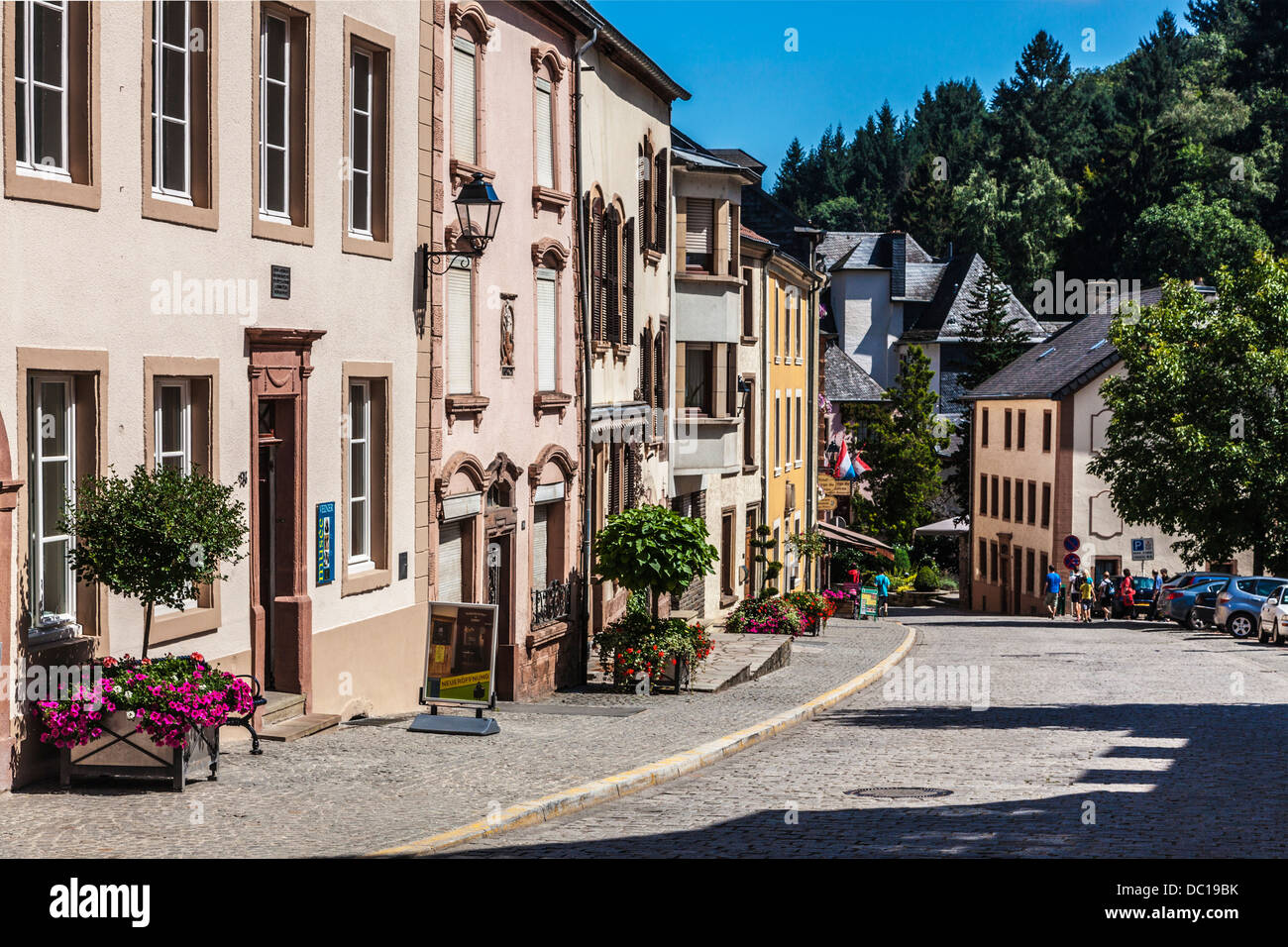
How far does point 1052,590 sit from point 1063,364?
11955mm

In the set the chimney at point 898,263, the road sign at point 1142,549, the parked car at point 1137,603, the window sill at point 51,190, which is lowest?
the parked car at point 1137,603

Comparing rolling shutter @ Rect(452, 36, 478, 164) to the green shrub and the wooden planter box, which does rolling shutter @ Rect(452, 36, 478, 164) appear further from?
the green shrub

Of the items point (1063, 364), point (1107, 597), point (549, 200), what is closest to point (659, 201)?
point (549, 200)

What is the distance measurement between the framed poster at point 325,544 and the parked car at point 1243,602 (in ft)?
Answer: 105

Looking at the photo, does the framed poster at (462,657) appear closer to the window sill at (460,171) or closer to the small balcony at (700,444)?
the window sill at (460,171)

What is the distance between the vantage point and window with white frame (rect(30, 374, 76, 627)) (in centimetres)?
1155

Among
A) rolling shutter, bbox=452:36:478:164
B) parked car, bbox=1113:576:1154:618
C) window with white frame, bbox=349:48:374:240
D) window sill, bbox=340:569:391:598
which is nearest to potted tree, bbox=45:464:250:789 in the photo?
window sill, bbox=340:569:391:598

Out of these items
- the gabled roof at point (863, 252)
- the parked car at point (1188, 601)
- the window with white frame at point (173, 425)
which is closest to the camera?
the window with white frame at point (173, 425)

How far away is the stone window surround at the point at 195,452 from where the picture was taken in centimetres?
→ 1264

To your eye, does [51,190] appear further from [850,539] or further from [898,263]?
[898,263]

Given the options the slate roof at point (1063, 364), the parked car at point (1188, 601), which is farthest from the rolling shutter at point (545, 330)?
the slate roof at point (1063, 364)

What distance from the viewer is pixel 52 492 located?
11.8 meters

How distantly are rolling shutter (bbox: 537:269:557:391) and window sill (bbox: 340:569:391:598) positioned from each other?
5767 millimetres
